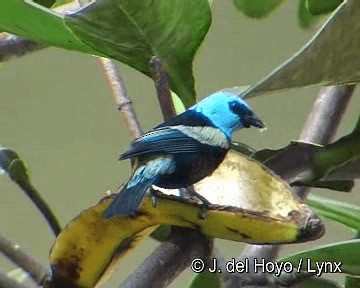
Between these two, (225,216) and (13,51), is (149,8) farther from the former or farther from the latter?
(13,51)

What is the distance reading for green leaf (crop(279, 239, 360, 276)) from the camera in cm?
47

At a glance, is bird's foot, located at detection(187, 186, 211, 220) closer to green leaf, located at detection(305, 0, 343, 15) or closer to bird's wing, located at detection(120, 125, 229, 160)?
bird's wing, located at detection(120, 125, 229, 160)

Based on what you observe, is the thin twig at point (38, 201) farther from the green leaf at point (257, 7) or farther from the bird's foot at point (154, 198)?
the green leaf at point (257, 7)

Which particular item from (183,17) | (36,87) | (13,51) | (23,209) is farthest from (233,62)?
(183,17)

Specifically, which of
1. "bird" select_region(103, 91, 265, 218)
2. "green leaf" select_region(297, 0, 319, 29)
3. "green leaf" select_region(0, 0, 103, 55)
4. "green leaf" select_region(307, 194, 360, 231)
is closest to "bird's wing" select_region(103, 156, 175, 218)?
"bird" select_region(103, 91, 265, 218)

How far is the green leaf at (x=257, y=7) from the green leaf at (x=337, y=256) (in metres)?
0.31

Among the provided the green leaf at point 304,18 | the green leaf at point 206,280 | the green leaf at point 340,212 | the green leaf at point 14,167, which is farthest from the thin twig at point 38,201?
the green leaf at point 304,18

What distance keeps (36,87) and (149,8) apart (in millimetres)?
919

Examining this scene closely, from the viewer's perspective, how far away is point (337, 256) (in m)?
0.48

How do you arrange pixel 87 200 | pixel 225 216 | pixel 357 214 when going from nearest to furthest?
1. pixel 225 216
2. pixel 357 214
3. pixel 87 200

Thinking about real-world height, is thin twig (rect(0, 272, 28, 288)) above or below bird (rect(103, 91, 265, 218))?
below

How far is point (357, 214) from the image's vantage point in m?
0.60

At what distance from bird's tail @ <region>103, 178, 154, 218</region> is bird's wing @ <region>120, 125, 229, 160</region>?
1.2 inches

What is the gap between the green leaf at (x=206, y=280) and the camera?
1.50ft
